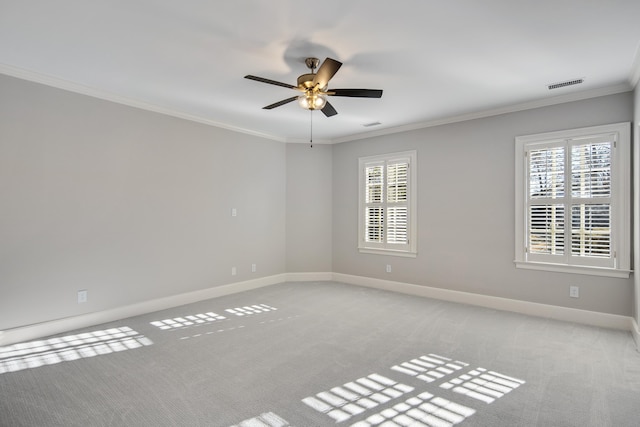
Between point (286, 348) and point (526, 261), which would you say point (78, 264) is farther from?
point (526, 261)

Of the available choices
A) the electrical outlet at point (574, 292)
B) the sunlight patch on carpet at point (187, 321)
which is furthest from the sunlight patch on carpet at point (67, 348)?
the electrical outlet at point (574, 292)

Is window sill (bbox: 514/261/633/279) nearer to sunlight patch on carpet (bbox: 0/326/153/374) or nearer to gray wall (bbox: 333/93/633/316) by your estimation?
gray wall (bbox: 333/93/633/316)

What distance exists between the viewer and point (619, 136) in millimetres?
3689

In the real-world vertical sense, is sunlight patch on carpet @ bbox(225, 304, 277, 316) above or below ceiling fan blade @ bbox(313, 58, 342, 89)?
below

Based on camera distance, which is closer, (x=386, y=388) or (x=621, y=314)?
(x=386, y=388)

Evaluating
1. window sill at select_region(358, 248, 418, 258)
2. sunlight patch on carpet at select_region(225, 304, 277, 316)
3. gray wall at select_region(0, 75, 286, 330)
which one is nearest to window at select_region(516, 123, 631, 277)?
window sill at select_region(358, 248, 418, 258)

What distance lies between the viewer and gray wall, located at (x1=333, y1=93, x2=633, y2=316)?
3.86 meters

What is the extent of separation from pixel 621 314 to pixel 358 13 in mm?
4160

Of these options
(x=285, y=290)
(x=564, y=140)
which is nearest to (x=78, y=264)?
(x=285, y=290)

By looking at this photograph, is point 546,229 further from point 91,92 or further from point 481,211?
point 91,92

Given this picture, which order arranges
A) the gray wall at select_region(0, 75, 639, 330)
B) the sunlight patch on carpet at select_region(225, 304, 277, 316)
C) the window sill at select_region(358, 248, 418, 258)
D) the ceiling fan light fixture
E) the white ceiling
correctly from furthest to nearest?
the window sill at select_region(358, 248, 418, 258) < the sunlight patch on carpet at select_region(225, 304, 277, 316) < the gray wall at select_region(0, 75, 639, 330) < the ceiling fan light fixture < the white ceiling

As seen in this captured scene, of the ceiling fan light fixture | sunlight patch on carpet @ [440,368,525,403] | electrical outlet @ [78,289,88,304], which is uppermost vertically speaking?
the ceiling fan light fixture

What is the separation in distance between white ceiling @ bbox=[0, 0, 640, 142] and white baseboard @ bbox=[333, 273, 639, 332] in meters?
2.51

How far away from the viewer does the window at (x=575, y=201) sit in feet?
12.1
